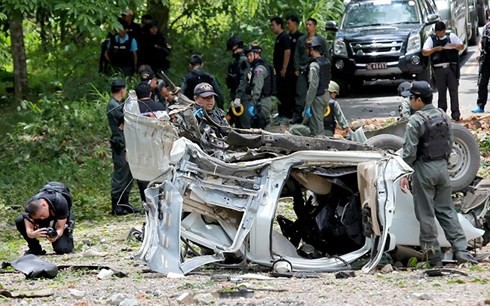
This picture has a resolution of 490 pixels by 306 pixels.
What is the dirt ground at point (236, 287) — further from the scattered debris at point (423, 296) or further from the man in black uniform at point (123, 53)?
the man in black uniform at point (123, 53)

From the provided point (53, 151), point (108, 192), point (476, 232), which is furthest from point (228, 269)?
point (53, 151)

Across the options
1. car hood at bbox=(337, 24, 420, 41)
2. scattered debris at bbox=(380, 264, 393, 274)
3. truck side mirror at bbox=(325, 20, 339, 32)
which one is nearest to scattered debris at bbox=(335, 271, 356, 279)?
scattered debris at bbox=(380, 264, 393, 274)

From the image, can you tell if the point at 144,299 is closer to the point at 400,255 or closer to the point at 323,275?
the point at 323,275

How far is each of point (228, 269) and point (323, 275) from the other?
912 millimetres

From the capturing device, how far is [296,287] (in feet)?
31.3

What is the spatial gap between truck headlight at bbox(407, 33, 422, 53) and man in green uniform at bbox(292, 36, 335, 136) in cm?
554

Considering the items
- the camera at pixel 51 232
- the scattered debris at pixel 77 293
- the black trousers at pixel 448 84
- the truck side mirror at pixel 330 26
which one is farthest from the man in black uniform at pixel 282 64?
the scattered debris at pixel 77 293

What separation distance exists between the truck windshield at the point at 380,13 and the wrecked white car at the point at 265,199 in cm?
1182

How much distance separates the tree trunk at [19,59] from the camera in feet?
69.7

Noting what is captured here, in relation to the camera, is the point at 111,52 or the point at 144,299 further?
the point at 111,52

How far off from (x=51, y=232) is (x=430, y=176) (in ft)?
12.4

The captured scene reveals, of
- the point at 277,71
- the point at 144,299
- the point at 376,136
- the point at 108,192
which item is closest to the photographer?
the point at 144,299

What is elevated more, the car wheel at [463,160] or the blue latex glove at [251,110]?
the car wheel at [463,160]

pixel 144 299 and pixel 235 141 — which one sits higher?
pixel 235 141
